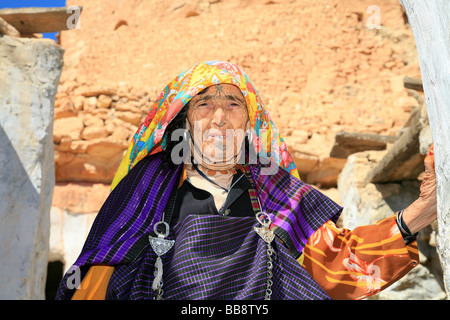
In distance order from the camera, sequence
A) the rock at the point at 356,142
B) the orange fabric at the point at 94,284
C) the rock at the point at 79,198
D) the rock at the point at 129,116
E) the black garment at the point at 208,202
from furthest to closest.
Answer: the rock at the point at 129,116, the rock at the point at 79,198, the rock at the point at 356,142, the black garment at the point at 208,202, the orange fabric at the point at 94,284

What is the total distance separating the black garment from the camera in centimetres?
167

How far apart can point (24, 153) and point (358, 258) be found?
212 centimetres

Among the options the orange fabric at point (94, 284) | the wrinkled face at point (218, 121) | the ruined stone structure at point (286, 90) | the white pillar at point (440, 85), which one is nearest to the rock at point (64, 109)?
the ruined stone structure at point (286, 90)

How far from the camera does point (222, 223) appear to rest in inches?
61.5

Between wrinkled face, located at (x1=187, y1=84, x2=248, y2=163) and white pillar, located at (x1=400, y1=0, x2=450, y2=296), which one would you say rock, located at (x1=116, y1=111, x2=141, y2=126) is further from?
white pillar, located at (x1=400, y1=0, x2=450, y2=296)

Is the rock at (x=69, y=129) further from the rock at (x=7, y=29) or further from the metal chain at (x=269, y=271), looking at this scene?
the metal chain at (x=269, y=271)

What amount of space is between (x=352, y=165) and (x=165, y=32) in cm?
693

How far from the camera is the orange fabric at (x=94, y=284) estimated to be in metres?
1.53

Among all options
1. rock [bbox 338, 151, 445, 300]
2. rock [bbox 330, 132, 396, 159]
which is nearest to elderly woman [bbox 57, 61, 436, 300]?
rock [bbox 338, 151, 445, 300]

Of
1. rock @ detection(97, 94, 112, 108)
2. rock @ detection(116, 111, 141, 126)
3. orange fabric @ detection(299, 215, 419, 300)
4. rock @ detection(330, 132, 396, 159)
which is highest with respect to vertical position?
rock @ detection(97, 94, 112, 108)

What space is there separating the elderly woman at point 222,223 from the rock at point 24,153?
3.93 ft

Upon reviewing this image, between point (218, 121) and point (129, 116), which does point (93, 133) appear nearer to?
point (129, 116)

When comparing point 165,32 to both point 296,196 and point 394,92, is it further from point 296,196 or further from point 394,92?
point 296,196
